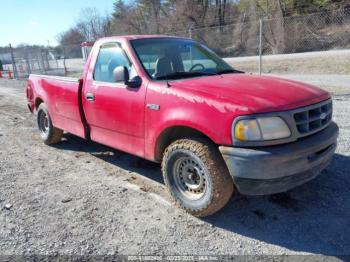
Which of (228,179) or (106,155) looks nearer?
(228,179)

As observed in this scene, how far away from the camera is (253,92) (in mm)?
3004

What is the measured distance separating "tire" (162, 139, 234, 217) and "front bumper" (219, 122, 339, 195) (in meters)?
0.16

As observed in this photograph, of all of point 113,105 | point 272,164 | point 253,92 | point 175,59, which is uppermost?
point 175,59

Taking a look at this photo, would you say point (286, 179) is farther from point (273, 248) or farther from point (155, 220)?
point (155, 220)

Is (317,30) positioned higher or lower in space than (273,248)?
higher

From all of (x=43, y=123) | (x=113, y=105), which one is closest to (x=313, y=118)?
(x=113, y=105)

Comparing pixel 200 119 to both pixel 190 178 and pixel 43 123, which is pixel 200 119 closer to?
pixel 190 178

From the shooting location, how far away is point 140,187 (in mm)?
4031

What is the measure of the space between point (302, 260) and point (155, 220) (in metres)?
1.44

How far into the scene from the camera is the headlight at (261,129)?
8.93ft

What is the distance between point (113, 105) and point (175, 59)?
1023mm

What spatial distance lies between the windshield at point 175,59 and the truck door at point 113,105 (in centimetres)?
23

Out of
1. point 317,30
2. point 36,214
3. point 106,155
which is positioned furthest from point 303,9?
point 36,214

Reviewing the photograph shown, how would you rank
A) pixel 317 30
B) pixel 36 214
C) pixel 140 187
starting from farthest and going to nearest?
pixel 317 30, pixel 140 187, pixel 36 214
